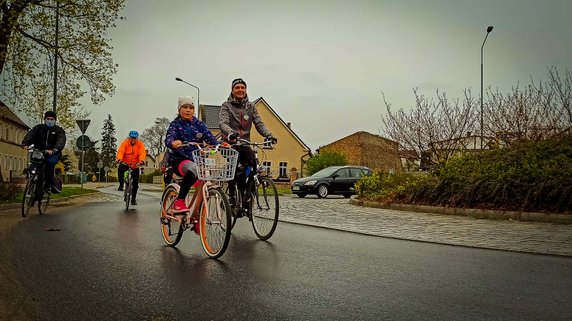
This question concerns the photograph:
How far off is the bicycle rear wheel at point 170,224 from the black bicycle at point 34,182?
16.9 feet

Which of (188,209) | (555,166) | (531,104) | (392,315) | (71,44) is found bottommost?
(392,315)

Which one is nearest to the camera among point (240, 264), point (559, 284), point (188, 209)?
point (559, 284)

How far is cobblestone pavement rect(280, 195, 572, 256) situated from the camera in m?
7.72

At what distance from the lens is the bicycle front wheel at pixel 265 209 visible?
7781 mm

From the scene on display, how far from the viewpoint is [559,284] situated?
4.96 meters

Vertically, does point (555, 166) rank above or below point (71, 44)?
below

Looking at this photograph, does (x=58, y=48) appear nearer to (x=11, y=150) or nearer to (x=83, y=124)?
(x=83, y=124)

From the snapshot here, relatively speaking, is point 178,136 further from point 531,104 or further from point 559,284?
point 531,104

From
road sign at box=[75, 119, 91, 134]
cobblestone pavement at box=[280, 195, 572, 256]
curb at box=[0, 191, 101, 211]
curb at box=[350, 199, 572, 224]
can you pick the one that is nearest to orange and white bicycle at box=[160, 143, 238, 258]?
cobblestone pavement at box=[280, 195, 572, 256]

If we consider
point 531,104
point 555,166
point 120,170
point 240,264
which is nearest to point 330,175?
point 531,104

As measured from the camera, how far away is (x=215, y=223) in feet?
19.8

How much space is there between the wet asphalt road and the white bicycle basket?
95 cm

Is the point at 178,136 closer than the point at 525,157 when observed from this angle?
Yes

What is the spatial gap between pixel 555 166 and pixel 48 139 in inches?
425
